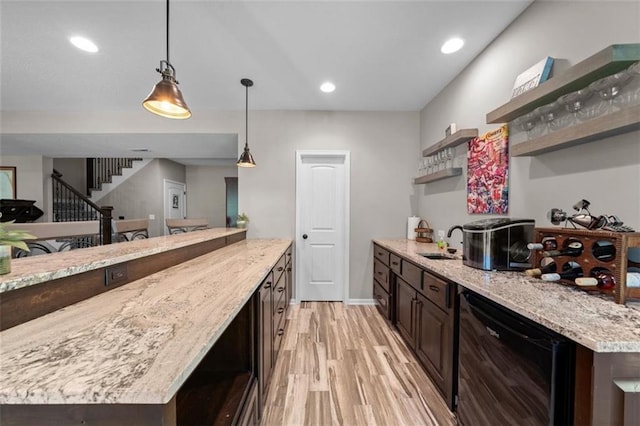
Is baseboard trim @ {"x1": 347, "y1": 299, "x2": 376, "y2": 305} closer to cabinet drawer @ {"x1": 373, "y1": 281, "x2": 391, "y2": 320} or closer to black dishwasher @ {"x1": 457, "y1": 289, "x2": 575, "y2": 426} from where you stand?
cabinet drawer @ {"x1": 373, "y1": 281, "x2": 391, "y2": 320}

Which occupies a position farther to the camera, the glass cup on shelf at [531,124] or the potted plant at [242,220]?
the potted plant at [242,220]

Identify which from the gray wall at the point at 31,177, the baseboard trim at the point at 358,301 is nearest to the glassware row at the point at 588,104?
the baseboard trim at the point at 358,301

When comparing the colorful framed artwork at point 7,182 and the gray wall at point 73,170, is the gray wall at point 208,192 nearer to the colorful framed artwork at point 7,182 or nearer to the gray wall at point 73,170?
the gray wall at point 73,170

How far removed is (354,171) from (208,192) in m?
5.65

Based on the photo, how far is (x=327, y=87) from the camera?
9.78 feet

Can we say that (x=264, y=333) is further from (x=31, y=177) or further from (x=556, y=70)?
(x=31, y=177)

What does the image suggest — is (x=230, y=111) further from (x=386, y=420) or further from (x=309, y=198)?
(x=386, y=420)

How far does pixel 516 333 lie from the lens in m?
1.01

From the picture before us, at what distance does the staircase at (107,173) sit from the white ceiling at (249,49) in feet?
11.1

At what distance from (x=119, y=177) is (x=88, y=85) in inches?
182

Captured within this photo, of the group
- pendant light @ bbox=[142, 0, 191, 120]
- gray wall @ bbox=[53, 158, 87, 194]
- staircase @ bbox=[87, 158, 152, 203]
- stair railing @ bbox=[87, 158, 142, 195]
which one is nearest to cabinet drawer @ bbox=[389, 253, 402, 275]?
pendant light @ bbox=[142, 0, 191, 120]

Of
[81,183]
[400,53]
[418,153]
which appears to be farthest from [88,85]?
[81,183]

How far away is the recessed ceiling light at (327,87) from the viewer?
2898 mm

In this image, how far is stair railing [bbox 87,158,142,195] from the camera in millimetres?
6902
